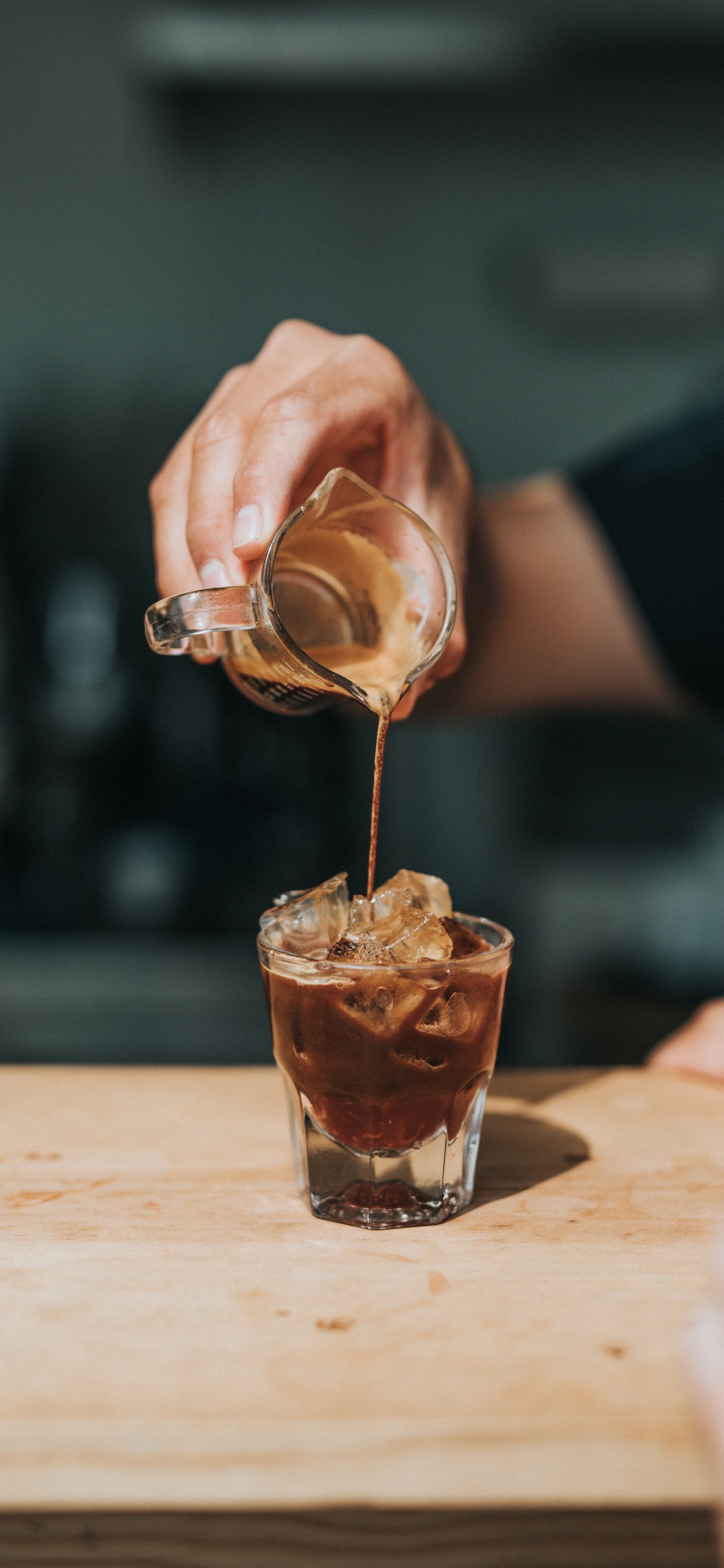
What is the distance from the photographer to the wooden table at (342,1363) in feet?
1.78

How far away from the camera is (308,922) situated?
91cm

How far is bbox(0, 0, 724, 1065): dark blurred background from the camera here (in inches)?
128

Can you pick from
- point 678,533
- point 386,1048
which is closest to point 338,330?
point 678,533

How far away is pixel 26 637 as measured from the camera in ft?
11.0

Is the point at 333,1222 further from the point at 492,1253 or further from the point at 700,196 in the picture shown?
the point at 700,196

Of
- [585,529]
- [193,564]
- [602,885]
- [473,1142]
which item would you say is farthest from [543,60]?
[473,1142]

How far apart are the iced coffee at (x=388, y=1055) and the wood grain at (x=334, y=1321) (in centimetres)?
4

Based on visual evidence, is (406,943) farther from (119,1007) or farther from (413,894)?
(119,1007)

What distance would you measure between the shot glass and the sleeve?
0.92 meters

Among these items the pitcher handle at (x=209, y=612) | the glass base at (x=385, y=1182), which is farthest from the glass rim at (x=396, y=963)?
the pitcher handle at (x=209, y=612)

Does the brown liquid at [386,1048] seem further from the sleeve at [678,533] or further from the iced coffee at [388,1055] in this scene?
the sleeve at [678,533]

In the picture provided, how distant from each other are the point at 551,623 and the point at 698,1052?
2.38ft

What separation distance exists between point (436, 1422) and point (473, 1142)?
328 millimetres

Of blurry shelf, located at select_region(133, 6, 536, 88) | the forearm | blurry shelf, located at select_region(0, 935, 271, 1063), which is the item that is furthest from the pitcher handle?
blurry shelf, located at select_region(133, 6, 536, 88)
